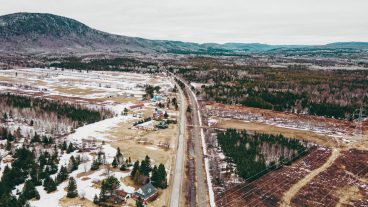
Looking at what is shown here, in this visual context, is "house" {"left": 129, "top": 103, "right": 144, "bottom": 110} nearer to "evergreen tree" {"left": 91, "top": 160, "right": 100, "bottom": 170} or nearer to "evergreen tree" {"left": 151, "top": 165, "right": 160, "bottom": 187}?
"evergreen tree" {"left": 91, "top": 160, "right": 100, "bottom": 170}

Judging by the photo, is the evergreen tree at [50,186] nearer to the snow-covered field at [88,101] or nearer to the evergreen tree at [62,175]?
the snow-covered field at [88,101]

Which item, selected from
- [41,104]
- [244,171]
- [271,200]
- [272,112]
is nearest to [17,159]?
[244,171]

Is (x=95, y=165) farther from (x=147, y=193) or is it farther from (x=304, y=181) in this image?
(x=304, y=181)

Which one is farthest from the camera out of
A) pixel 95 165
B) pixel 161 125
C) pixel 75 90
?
pixel 75 90

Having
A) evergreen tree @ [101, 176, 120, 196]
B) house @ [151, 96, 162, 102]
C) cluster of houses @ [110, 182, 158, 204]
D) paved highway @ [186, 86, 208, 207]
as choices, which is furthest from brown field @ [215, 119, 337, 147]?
evergreen tree @ [101, 176, 120, 196]

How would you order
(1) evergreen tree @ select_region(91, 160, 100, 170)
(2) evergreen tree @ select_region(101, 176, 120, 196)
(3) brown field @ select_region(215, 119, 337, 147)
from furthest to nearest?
→ (3) brown field @ select_region(215, 119, 337, 147) → (1) evergreen tree @ select_region(91, 160, 100, 170) → (2) evergreen tree @ select_region(101, 176, 120, 196)

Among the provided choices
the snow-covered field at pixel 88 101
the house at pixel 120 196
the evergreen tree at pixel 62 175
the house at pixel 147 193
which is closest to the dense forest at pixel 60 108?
the snow-covered field at pixel 88 101

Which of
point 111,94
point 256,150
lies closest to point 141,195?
point 256,150
